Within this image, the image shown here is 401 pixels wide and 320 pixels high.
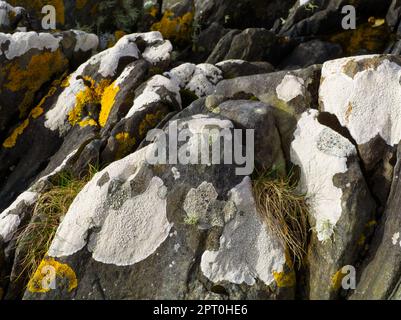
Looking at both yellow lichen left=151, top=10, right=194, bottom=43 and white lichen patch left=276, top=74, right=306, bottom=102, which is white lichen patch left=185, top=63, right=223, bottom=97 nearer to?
white lichen patch left=276, top=74, right=306, bottom=102

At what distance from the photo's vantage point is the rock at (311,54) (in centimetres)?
1120

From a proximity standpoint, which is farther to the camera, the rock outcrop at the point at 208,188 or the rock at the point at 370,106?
the rock at the point at 370,106

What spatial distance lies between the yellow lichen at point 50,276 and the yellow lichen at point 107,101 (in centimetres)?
270

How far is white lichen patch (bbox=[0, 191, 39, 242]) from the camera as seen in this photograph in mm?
5707

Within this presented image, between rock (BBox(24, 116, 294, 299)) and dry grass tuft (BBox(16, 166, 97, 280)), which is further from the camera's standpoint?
dry grass tuft (BBox(16, 166, 97, 280))

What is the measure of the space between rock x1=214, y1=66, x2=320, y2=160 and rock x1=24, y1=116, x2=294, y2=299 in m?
1.23

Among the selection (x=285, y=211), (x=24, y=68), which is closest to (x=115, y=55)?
(x=24, y=68)

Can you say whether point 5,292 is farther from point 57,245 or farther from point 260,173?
point 260,173

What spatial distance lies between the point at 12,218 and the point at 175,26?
24.6 feet

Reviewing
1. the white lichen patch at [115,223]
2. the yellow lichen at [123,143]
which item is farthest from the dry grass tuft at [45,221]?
the yellow lichen at [123,143]

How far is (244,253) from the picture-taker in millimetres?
5250

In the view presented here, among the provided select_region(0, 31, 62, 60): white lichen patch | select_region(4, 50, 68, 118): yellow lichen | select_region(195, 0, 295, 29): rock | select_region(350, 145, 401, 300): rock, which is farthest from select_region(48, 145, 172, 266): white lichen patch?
select_region(195, 0, 295, 29): rock

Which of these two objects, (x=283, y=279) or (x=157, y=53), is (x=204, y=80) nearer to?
(x=157, y=53)

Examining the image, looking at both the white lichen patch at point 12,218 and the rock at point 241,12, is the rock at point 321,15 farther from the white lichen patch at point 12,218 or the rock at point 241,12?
the white lichen patch at point 12,218
